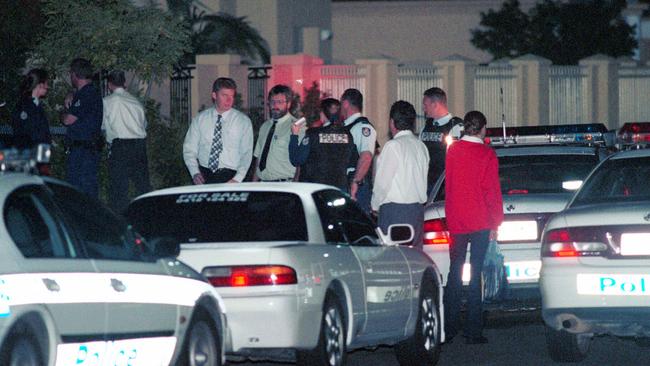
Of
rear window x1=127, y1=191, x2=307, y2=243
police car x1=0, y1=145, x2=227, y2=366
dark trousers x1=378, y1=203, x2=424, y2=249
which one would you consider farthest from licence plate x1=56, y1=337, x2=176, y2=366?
dark trousers x1=378, y1=203, x2=424, y2=249

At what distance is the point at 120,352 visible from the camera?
7.92 meters

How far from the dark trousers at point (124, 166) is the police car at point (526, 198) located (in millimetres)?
2749

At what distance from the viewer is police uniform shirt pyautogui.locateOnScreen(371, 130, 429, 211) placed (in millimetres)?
13055

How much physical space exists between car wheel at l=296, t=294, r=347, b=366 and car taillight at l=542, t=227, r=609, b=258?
168 cm

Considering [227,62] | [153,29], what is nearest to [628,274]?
[153,29]

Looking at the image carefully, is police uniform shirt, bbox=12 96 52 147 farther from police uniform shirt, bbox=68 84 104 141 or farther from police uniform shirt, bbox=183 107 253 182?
A: police uniform shirt, bbox=183 107 253 182

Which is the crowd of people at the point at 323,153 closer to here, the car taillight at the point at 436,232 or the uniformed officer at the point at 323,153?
the uniformed officer at the point at 323,153

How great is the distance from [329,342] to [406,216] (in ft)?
11.6

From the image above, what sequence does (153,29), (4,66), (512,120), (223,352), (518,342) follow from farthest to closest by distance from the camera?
1. (512,120)
2. (4,66)
3. (153,29)
4. (518,342)
5. (223,352)

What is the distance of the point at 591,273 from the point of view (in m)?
10.6

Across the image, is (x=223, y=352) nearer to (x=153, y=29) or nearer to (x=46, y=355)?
(x=46, y=355)

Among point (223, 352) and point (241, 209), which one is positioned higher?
point (241, 209)

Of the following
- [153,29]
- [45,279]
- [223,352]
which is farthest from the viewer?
[153,29]

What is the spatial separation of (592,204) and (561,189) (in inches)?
93.1
